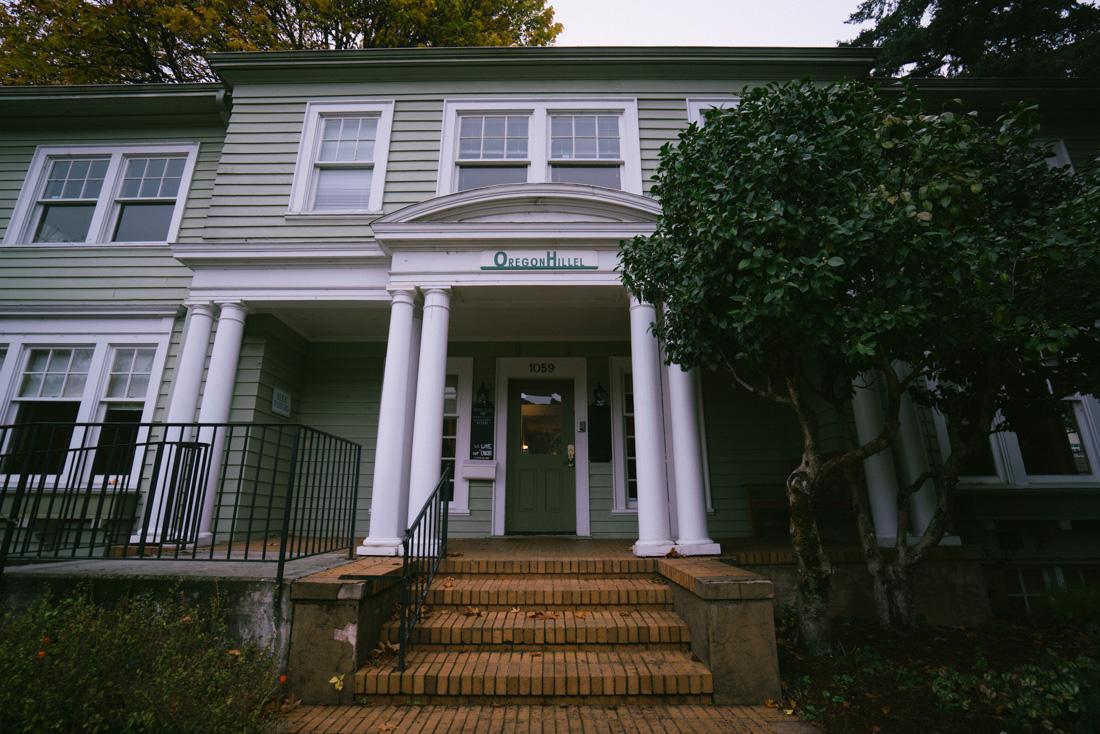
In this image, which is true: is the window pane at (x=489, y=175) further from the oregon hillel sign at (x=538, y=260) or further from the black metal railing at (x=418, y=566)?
the black metal railing at (x=418, y=566)

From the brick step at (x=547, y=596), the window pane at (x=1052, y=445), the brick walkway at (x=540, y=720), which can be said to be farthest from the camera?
the window pane at (x=1052, y=445)

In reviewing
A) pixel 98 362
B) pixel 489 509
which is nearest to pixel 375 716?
pixel 489 509

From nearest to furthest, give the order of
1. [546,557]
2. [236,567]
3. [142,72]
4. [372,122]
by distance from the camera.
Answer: [236,567] < [546,557] < [372,122] < [142,72]

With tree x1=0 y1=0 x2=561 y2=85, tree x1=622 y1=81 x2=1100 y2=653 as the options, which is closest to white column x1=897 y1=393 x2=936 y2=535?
tree x1=622 y1=81 x2=1100 y2=653

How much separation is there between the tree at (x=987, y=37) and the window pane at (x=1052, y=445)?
20.9 ft

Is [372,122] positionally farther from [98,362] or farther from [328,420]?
[98,362]

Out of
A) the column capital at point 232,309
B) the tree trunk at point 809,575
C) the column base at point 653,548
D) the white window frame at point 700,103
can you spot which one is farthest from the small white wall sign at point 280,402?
the white window frame at point 700,103

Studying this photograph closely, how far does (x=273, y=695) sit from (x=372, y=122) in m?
7.13

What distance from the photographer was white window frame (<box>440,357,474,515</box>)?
283 inches

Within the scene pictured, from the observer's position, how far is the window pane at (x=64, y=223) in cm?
770

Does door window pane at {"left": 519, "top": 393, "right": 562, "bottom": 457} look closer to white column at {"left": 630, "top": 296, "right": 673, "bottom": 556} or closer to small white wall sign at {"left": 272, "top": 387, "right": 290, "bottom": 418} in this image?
white column at {"left": 630, "top": 296, "right": 673, "bottom": 556}

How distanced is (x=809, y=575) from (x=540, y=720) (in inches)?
93.8

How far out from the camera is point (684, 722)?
10.1ft

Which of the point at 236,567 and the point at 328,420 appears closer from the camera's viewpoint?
the point at 236,567
